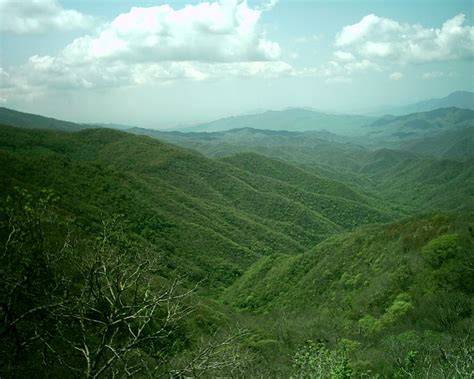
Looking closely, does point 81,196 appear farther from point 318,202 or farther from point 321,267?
point 318,202

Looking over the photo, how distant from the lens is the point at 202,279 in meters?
33.2

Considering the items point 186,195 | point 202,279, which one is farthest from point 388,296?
point 186,195

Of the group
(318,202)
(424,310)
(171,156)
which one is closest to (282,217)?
(318,202)

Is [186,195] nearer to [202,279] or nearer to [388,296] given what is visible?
[202,279]

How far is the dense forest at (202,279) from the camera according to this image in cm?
1103

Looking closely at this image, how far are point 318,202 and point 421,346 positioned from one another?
131049 millimetres

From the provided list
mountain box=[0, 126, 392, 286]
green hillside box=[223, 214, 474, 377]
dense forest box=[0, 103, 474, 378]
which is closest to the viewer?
dense forest box=[0, 103, 474, 378]

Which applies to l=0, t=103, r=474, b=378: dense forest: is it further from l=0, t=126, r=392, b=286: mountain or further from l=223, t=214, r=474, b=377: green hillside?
l=0, t=126, r=392, b=286: mountain

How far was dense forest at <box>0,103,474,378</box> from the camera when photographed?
11.0m

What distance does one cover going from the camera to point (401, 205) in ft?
595

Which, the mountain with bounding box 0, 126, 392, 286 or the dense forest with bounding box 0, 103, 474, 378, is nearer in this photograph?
the dense forest with bounding box 0, 103, 474, 378

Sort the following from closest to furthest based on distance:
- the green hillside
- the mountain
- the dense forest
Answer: the dense forest, the green hillside, the mountain

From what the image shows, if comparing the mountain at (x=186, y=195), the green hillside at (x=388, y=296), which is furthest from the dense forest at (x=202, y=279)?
the mountain at (x=186, y=195)

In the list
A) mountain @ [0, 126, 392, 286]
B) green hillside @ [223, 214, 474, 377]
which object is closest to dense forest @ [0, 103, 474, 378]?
green hillside @ [223, 214, 474, 377]
